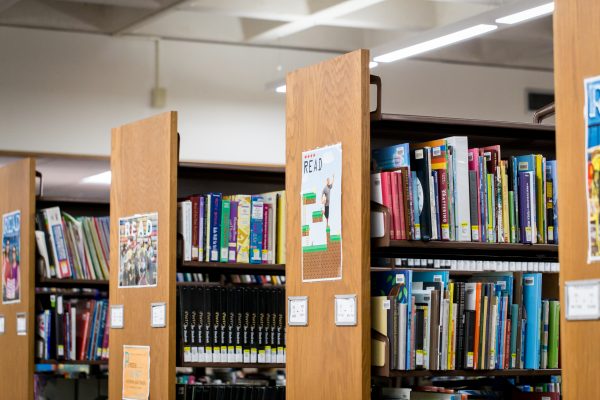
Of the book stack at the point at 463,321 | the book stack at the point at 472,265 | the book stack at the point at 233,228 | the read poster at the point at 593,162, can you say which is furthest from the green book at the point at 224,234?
the read poster at the point at 593,162

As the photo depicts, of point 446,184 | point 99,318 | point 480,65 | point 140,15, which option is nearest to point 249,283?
point 99,318

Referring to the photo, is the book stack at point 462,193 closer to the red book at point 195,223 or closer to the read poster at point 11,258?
the red book at point 195,223

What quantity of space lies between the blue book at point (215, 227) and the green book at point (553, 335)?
5.59ft

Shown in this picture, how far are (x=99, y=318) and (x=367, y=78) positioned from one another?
323 centimetres

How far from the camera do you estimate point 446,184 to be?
3.93 meters

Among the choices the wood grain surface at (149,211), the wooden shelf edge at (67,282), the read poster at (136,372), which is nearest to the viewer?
the wood grain surface at (149,211)

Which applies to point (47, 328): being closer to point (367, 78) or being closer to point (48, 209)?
point (48, 209)

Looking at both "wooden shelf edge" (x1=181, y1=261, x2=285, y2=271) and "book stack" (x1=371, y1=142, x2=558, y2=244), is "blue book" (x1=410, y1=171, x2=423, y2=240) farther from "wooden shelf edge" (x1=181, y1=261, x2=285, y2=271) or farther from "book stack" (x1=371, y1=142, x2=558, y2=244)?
"wooden shelf edge" (x1=181, y1=261, x2=285, y2=271)

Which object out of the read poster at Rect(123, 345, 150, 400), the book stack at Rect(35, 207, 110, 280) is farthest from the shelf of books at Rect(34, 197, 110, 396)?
the read poster at Rect(123, 345, 150, 400)

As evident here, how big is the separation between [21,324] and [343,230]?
3.06 metres

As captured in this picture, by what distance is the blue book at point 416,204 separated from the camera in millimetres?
3875

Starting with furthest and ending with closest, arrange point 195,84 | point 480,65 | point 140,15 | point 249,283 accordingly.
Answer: point 480,65, point 195,84, point 140,15, point 249,283

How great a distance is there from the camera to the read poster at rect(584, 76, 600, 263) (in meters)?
2.68

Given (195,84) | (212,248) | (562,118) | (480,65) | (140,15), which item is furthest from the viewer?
(480,65)
